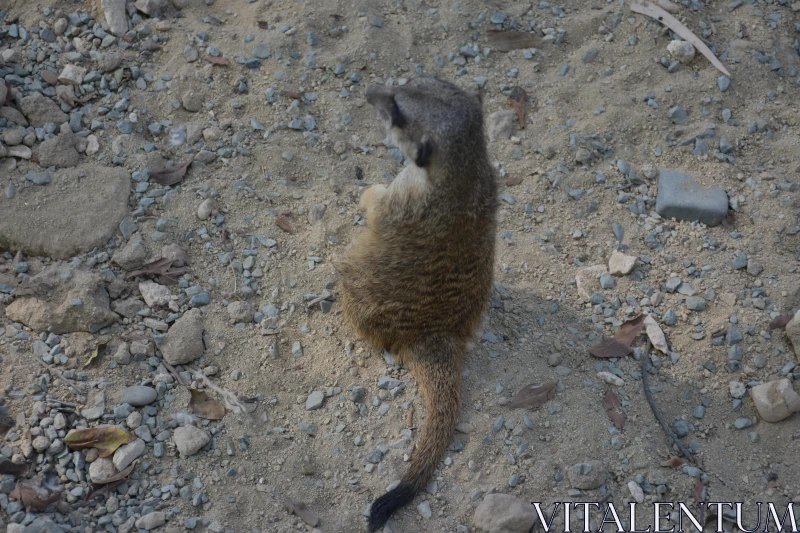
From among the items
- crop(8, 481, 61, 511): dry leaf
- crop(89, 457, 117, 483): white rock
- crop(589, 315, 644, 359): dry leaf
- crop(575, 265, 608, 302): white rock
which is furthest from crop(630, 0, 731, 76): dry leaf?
crop(8, 481, 61, 511): dry leaf

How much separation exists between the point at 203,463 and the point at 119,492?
1.09 ft

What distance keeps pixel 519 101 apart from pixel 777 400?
2.31 m

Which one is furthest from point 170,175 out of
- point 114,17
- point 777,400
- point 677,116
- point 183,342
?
point 777,400

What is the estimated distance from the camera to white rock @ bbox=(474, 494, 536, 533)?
299 centimetres

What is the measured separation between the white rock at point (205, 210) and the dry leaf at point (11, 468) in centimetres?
150

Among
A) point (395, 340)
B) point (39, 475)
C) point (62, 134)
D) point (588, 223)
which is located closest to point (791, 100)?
point (588, 223)

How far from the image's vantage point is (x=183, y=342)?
3.44 metres

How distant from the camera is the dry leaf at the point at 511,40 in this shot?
496cm

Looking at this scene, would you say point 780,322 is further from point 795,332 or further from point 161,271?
point 161,271

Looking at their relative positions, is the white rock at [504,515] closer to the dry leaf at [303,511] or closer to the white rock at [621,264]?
the dry leaf at [303,511]

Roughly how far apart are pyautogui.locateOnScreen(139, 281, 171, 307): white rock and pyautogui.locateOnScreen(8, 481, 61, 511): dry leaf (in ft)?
3.30

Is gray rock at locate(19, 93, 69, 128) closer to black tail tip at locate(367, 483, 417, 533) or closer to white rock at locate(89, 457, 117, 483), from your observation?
white rock at locate(89, 457, 117, 483)

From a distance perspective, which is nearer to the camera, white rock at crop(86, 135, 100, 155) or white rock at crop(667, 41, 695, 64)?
white rock at crop(86, 135, 100, 155)

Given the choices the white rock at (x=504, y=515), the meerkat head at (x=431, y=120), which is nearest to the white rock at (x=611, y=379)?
the white rock at (x=504, y=515)
